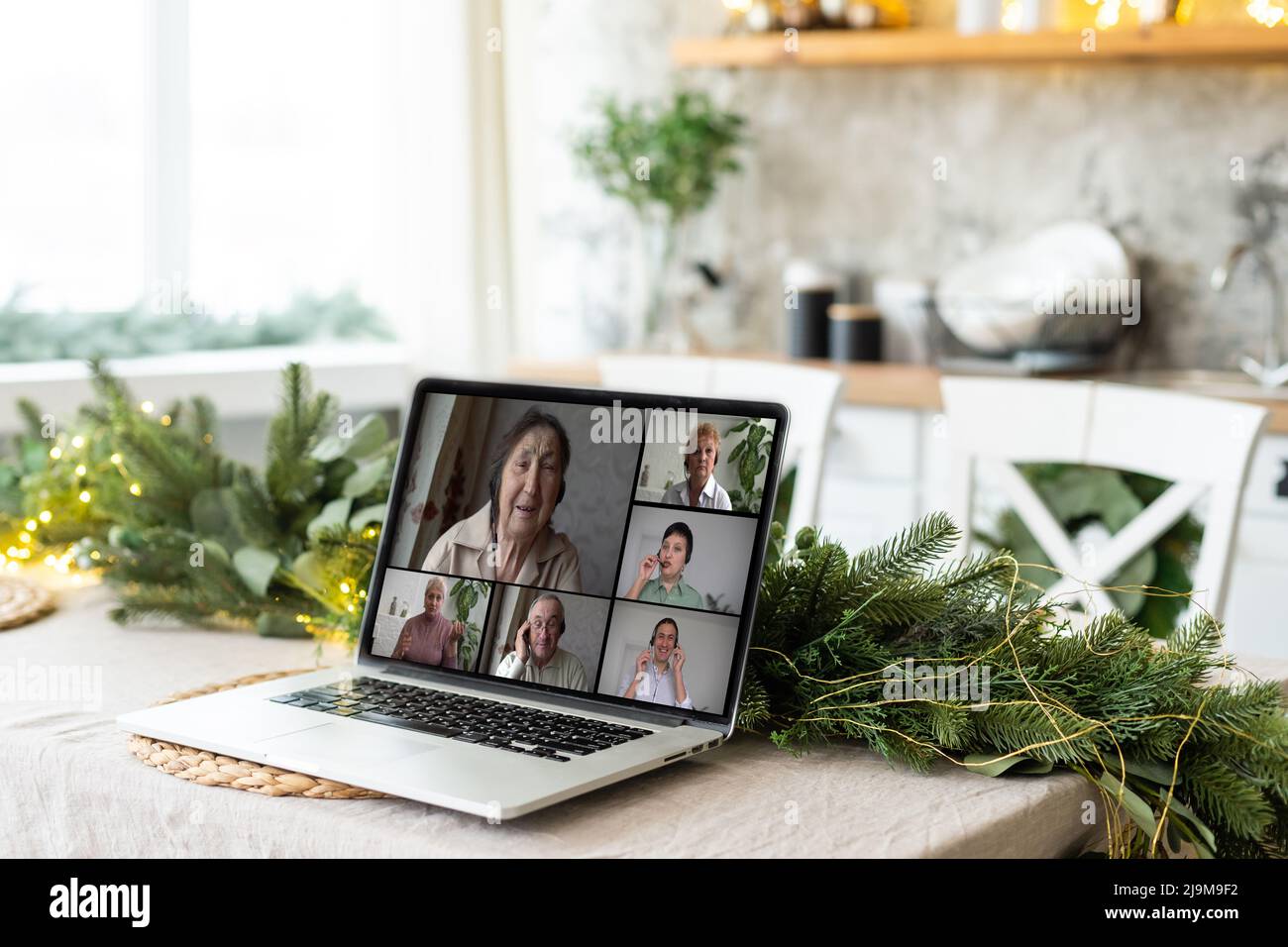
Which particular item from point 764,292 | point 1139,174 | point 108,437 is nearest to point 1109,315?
point 1139,174

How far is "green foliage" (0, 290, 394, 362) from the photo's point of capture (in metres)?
2.74

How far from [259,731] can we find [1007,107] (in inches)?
103

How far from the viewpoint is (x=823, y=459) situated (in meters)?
1.69

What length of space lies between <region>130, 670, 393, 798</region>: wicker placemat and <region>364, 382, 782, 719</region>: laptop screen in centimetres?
14

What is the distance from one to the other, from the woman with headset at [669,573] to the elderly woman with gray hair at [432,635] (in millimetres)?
122

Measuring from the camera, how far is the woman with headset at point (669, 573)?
2.59 ft

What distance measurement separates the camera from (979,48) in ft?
9.14

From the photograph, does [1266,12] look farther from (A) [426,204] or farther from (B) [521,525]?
(B) [521,525]

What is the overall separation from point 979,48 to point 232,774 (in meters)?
2.47

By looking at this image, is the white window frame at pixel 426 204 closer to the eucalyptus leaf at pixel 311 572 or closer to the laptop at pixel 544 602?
the eucalyptus leaf at pixel 311 572
